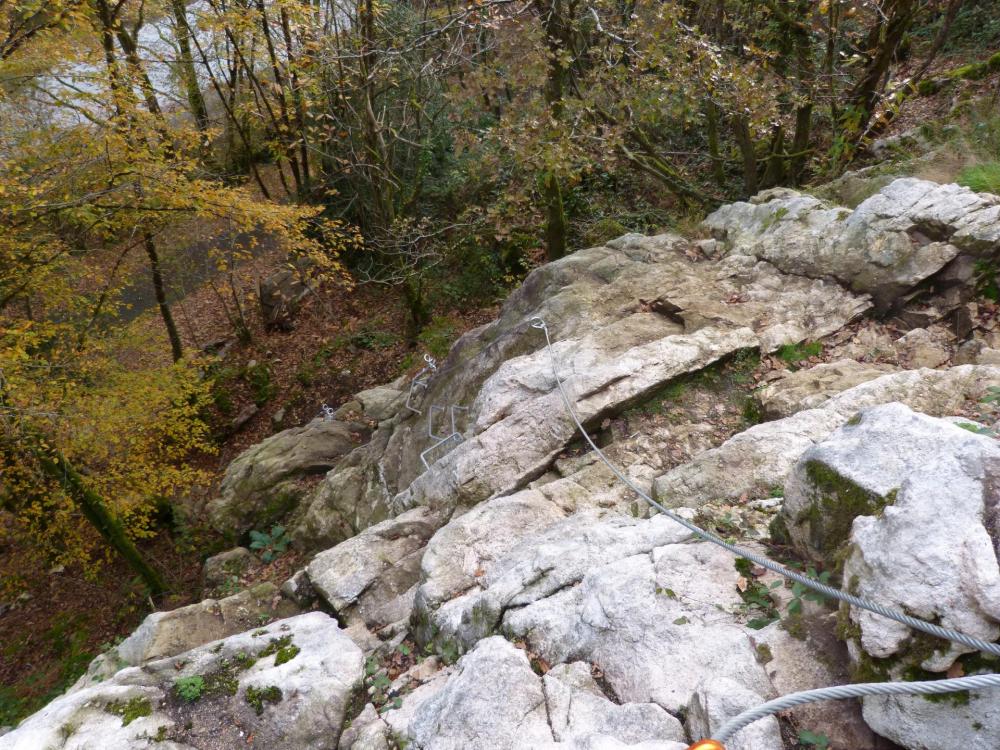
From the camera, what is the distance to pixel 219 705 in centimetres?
418

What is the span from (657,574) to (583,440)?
2.47 m

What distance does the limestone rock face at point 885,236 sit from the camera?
19.1 ft

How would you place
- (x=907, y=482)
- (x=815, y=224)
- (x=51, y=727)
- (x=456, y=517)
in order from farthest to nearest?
(x=815, y=224) → (x=456, y=517) → (x=51, y=727) → (x=907, y=482)

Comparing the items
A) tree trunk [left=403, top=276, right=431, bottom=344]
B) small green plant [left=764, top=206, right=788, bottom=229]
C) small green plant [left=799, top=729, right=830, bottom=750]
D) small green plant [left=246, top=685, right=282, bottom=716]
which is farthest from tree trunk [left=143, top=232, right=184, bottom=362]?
small green plant [left=799, top=729, right=830, bottom=750]

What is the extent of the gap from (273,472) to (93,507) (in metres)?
2.55

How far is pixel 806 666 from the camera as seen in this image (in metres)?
2.85

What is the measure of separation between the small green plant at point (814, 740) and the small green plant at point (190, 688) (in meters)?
3.88

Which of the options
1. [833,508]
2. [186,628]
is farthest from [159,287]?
[833,508]

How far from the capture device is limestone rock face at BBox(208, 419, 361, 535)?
9.88 metres

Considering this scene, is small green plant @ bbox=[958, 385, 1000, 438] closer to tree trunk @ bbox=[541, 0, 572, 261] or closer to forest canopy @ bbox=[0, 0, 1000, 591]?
forest canopy @ bbox=[0, 0, 1000, 591]

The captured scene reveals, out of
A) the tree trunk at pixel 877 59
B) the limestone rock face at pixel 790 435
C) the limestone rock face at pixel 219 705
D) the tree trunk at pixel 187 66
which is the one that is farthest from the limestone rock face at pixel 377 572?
the tree trunk at pixel 187 66

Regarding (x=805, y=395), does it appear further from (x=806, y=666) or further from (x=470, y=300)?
(x=470, y=300)

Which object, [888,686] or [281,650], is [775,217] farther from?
[281,650]

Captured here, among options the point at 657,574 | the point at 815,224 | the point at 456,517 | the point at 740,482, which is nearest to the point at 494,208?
the point at 815,224
